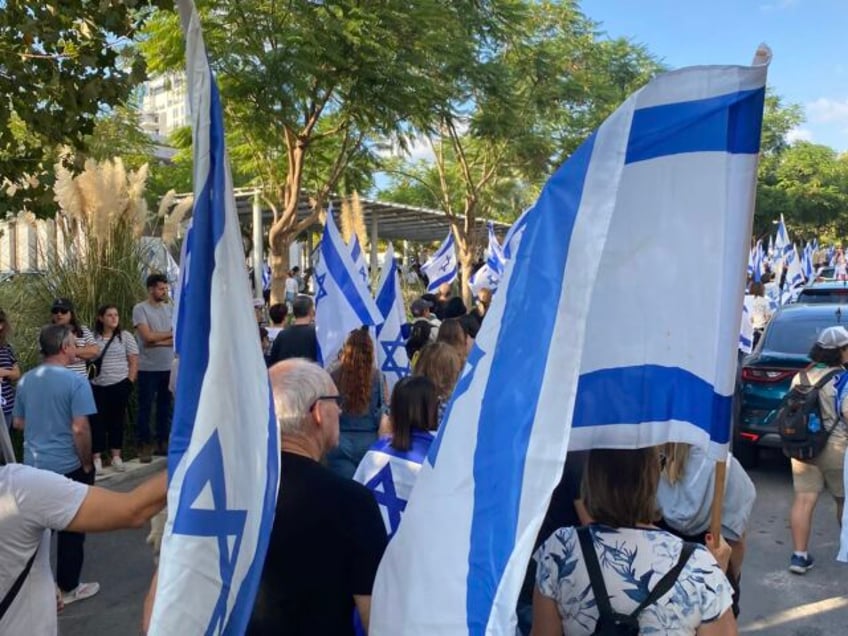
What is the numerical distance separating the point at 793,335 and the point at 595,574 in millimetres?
6718

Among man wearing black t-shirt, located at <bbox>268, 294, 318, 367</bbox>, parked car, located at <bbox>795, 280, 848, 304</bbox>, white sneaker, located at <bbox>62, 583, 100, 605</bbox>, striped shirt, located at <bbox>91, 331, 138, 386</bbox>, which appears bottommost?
white sneaker, located at <bbox>62, 583, 100, 605</bbox>

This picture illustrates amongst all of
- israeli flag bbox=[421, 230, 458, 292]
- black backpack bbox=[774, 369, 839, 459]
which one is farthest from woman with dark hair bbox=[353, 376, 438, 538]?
israeli flag bbox=[421, 230, 458, 292]

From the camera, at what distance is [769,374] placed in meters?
7.51

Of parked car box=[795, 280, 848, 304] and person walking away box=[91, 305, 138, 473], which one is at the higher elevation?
parked car box=[795, 280, 848, 304]

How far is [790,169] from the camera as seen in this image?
174 feet

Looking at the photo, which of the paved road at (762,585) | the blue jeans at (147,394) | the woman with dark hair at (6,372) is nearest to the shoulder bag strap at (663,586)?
the paved road at (762,585)

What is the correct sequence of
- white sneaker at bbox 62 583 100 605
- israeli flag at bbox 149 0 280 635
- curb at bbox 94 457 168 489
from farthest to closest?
curb at bbox 94 457 168 489
white sneaker at bbox 62 583 100 605
israeli flag at bbox 149 0 280 635

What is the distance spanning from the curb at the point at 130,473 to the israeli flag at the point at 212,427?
6126 millimetres

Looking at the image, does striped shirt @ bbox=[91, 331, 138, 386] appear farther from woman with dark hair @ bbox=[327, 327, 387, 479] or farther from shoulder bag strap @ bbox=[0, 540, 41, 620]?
Answer: shoulder bag strap @ bbox=[0, 540, 41, 620]

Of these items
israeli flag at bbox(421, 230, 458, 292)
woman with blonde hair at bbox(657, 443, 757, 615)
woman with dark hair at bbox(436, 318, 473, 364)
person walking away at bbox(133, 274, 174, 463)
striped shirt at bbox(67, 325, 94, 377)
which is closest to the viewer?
woman with blonde hair at bbox(657, 443, 757, 615)

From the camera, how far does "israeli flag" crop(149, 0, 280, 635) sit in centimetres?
177

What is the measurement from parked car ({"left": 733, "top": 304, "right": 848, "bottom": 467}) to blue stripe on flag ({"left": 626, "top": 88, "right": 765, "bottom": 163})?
18.7ft

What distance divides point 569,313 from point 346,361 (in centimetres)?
337

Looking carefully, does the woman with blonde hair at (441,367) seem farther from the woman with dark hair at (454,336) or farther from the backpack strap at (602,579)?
the backpack strap at (602,579)
